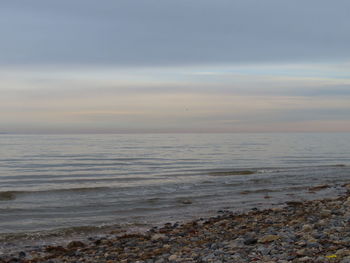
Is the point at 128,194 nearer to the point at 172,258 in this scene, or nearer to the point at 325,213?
the point at 325,213

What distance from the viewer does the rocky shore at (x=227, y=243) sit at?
743 cm

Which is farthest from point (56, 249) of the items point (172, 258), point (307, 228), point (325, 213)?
point (325, 213)

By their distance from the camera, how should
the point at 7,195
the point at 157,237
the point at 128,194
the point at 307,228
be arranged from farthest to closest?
1. the point at 128,194
2. the point at 7,195
3. the point at 157,237
4. the point at 307,228

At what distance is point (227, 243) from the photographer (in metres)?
9.31

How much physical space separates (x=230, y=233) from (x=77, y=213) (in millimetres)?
8252

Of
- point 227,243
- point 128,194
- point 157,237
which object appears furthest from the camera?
point 128,194

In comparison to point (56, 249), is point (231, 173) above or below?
below

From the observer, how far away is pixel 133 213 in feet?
53.9

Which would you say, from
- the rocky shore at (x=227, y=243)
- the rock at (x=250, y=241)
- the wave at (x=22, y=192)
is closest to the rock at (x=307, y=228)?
the rocky shore at (x=227, y=243)

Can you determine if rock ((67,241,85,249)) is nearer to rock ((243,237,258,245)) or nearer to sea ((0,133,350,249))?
sea ((0,133,350,249))

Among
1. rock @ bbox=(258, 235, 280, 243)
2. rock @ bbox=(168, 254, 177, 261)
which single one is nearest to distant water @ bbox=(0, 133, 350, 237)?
rock @ bbox=(168, 254, 177, 261)

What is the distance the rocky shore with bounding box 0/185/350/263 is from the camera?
743 cm

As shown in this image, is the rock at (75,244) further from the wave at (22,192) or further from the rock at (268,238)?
the wave at (22,192)

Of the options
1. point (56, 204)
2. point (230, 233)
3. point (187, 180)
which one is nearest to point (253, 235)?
point (230, 233)
